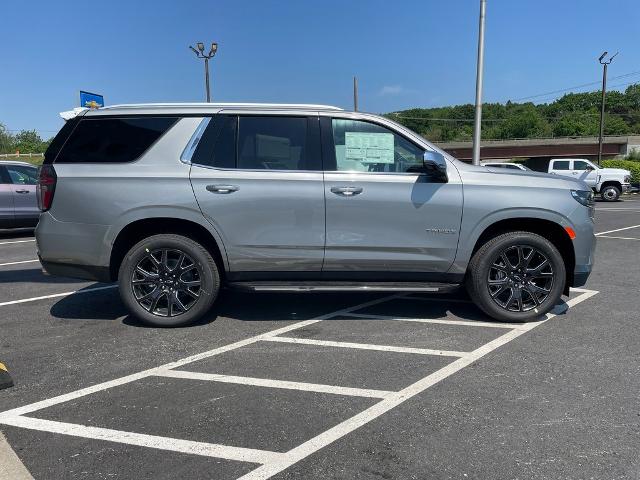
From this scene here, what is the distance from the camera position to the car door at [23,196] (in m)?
11.1

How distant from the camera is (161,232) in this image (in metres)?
4.82

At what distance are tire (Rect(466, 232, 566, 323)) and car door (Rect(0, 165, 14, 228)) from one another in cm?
1018

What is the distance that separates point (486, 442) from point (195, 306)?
2.87m

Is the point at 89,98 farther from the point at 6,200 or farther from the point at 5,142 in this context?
the point at 5,142

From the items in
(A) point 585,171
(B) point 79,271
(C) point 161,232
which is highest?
(A) point 585,171

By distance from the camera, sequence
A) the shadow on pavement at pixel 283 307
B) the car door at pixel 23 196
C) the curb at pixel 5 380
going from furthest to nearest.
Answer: the car door at pixel 23 196 < the shadow on pavement at pixel 283 307 < the curb at pixel 5 380

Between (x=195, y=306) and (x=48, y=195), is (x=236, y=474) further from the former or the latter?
(x=48, y=195)

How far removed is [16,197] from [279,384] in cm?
996

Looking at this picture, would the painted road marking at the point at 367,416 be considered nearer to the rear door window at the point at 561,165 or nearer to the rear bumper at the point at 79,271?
the rear bumper at the point at 79,271

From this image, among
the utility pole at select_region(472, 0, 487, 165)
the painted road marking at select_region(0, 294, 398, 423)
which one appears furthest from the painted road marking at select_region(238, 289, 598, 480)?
the utility pole at select_region(472, 0, 487, 165)

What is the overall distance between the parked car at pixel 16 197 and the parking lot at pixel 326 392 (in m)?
6.53

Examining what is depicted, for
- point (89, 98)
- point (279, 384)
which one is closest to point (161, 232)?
point (279, 384)

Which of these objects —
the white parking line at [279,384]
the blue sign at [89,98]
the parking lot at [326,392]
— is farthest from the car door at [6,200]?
the white parking line at [279,384]

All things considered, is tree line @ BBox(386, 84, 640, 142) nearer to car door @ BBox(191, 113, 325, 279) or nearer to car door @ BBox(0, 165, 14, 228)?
car door @ BBox(0, 165, 14, 228)
